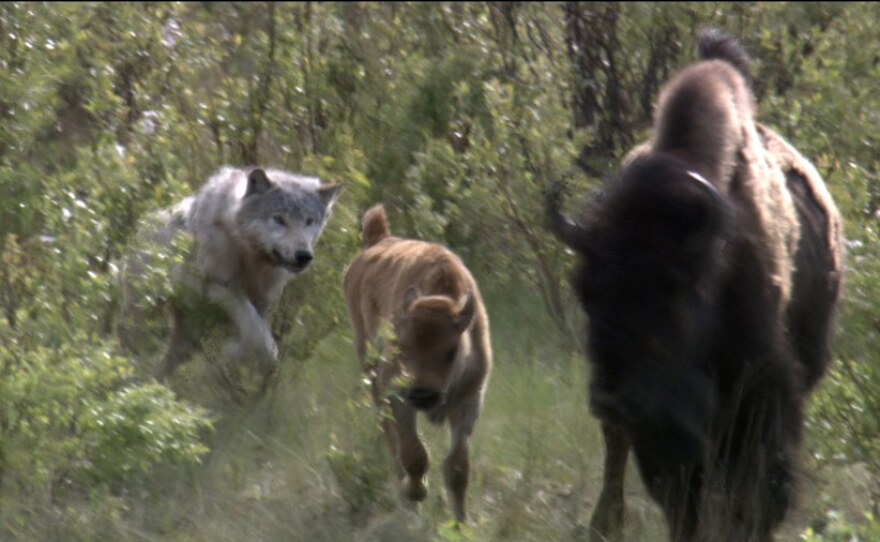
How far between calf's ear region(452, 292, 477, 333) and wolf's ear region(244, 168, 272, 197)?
2.45 m

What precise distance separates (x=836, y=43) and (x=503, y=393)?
4.85m

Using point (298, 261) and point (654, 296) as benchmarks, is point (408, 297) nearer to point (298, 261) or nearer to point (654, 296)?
point (298, 261)

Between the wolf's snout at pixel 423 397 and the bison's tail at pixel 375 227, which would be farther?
the bison's tail at pixel 375 227

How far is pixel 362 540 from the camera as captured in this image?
7.18m

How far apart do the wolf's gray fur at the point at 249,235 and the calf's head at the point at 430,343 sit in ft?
6.15

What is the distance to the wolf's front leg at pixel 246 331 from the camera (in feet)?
30.3

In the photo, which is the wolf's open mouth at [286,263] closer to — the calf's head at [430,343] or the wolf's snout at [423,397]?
the calf's head at [430,343]

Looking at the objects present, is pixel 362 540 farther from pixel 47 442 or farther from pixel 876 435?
pixel 876 435

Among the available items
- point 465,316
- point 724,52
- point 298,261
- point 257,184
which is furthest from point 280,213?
point 724,52

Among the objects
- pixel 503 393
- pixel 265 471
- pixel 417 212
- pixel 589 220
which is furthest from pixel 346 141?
pixel 589 220

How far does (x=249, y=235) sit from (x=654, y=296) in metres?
4.61

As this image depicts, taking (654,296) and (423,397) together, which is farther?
(423,397)

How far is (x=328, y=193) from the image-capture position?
9875 millimetres

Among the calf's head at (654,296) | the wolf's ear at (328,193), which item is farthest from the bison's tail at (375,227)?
the calf's head at (654,296)
